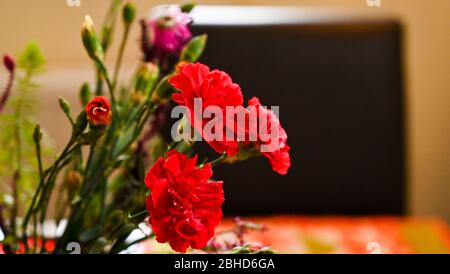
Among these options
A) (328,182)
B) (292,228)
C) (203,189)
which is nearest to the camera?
(203,189)

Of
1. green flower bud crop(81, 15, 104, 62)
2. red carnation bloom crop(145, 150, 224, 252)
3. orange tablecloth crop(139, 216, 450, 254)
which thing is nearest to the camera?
red carnation bloom crop(145, 150, 224, 252)

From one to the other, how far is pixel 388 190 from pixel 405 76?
25 centimetres

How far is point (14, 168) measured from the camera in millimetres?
616

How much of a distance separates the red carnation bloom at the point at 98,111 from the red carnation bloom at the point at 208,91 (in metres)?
→ 0.04

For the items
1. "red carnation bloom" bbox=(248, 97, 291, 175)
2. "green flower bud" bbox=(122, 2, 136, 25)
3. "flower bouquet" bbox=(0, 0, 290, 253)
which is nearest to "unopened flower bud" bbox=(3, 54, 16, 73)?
"flower bouquet" bbox=(0, 0, 290, 253)

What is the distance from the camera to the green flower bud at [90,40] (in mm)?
499

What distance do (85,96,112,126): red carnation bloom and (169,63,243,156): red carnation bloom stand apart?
0.14ft

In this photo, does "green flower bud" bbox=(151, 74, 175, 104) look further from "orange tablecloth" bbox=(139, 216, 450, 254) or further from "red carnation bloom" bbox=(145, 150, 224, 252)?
"orange tablecloth" bbox=(139, 216, 450, 254)

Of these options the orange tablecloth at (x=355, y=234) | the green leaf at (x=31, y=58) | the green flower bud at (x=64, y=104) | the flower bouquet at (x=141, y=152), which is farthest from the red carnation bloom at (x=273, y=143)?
the orange tablecloth at (x=355, y=234)

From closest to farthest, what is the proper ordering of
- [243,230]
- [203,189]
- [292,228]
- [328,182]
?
[203,189] < [243,230] < [292,228] < [328,182]

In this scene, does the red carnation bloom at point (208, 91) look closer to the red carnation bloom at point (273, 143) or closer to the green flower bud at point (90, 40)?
the red carnation bloom at point (273, 143)

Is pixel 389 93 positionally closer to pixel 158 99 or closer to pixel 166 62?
pixel 166 62

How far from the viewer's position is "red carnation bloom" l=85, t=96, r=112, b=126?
406 mm
